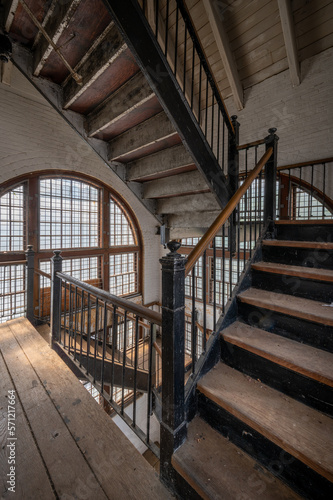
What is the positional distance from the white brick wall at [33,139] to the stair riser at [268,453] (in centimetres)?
490

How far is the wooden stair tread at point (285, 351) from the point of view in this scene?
1220mm

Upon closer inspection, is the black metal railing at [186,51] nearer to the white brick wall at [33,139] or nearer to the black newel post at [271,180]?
the black newel post at [271,180]

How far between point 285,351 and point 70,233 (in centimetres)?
506

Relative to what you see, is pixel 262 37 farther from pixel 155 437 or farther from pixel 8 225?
pixel 155 437

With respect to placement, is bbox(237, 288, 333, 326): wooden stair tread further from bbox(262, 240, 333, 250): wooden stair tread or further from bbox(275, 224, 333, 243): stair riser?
bbox(275, 224, 333, 243): stair riser

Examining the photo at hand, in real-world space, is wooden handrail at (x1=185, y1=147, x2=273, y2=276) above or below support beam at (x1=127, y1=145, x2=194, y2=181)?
below

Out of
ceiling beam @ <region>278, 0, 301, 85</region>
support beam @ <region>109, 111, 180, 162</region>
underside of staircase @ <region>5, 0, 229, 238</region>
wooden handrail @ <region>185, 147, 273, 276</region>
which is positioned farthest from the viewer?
ceiling beam @ <region>278, 0, 301, 85</region>

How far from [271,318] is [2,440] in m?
2.01

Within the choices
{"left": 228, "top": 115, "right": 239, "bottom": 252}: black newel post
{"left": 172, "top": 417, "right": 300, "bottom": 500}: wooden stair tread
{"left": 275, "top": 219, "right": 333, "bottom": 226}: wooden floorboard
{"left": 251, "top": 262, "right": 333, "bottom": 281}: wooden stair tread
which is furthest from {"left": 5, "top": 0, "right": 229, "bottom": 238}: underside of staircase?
{"left": 172, "top": 417, "right": 300, "bottom": 500}: wooden stair tread

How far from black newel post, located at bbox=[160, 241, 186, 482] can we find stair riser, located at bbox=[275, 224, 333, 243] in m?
1.52

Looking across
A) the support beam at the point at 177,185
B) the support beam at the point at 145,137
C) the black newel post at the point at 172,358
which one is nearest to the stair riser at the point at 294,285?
the black newel post at the point at 172,358

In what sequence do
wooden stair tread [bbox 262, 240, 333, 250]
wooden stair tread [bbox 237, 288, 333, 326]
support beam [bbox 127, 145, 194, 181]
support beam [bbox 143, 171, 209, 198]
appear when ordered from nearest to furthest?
wooden stair tread [bbox 237, 288, 333, 326] → wooden stair tread [bbox 262, 240, 333, 250] → support beam [bbox 127, 145, 194, 181] → support beam [bbox 143, 171, 209, 198]

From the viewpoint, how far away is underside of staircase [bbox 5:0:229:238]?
1.71 metres

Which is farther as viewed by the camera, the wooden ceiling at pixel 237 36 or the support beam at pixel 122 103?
the support beam at pixel 122 103
